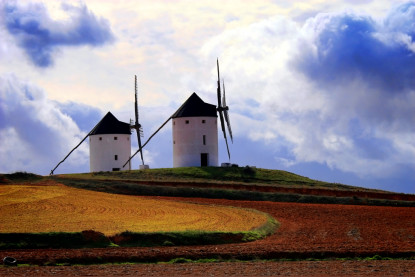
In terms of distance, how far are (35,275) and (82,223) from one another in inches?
424

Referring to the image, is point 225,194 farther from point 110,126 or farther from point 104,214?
point 110,126

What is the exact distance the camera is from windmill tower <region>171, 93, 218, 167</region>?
69.2 m

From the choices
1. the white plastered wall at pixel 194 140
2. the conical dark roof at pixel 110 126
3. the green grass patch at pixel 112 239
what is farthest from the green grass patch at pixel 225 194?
the conical dark roof at pixel 110 126

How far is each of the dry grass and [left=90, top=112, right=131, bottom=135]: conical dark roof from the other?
28.0 metres

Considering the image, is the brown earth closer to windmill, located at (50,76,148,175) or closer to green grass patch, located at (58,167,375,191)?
green grass patch, located at (58,167,375,191)

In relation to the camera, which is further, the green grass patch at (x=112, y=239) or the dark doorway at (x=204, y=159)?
the dark doorway at (x=204, y=159)

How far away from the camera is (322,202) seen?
46.8 m

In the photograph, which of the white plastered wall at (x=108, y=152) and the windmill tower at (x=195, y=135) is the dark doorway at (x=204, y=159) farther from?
the white plastered wall at (x=108, y=152)

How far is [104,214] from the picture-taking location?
36.5m

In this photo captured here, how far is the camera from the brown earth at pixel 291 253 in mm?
23109

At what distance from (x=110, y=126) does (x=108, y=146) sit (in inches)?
89.1

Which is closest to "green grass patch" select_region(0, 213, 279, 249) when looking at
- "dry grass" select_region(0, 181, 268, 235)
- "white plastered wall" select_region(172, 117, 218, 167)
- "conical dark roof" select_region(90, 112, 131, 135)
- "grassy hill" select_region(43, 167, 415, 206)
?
"dry grass" select_region(0, 181, 268, 235)

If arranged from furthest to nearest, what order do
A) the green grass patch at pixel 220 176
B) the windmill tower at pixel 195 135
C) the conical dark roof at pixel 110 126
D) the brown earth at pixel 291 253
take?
the conical dark roof at pixel 110 126 → the windmill tower at pixel 195 135 → the green grass patch at pixel 220 176 → the brown earth at pixel 291 253

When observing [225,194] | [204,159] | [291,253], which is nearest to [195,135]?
[204,159]
